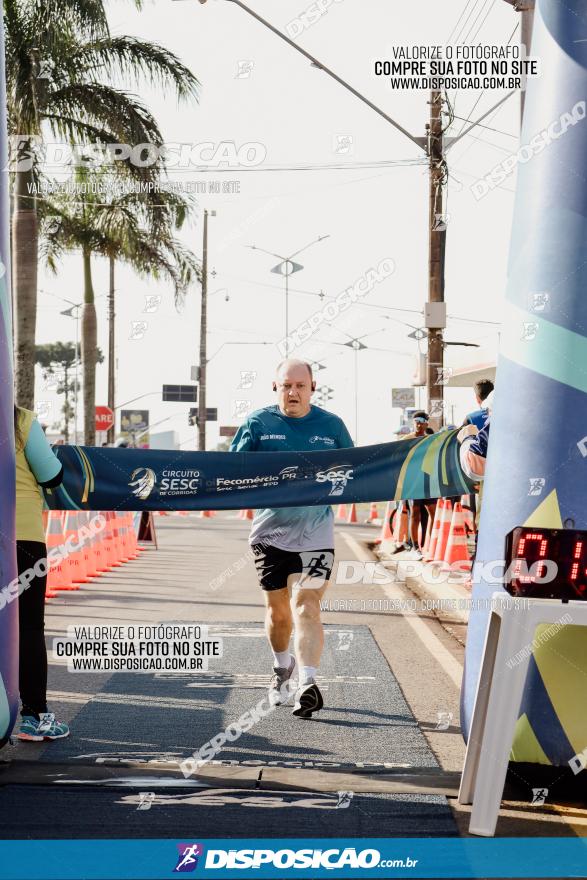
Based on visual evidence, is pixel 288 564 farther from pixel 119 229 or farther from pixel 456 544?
pixel 119 229

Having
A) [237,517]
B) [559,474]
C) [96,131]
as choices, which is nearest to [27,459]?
[559,474]

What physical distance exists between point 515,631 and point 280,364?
332 cm

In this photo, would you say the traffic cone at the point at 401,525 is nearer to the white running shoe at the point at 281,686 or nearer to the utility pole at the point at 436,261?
the utility pole at the point at 436,261

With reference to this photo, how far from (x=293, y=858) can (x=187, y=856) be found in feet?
1.31

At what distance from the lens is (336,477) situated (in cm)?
782

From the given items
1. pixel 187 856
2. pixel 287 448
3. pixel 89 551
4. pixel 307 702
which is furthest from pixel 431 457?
pixel 89 551

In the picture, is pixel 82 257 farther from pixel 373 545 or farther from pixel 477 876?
pixel 477 876

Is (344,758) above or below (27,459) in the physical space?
below

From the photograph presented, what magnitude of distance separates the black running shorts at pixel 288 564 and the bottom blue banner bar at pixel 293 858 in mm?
2944

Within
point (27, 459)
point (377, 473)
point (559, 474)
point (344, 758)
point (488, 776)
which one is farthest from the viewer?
point (377, 473)

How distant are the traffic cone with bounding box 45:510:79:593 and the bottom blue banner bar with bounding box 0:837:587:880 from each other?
1045cm

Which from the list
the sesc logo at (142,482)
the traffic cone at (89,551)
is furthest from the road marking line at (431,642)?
the traffic cone at (89,551)

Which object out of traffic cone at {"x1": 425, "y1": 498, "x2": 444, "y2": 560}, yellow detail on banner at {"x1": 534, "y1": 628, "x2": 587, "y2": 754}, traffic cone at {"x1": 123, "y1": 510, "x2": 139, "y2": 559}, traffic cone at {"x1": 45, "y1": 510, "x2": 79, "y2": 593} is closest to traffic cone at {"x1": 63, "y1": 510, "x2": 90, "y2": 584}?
traffic cone at {"x1": 45, "y1": 510, "x2": 79, "y2": 593}

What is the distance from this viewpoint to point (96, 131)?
76.8 ft
